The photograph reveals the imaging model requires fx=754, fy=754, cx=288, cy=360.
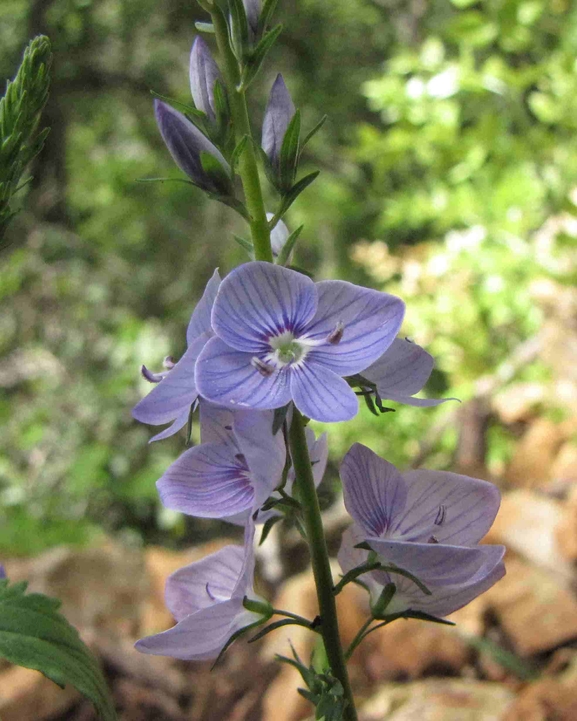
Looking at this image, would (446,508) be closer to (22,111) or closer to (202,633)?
(202,633)

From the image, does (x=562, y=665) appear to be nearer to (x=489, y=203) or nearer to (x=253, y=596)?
(x=253, y=596)

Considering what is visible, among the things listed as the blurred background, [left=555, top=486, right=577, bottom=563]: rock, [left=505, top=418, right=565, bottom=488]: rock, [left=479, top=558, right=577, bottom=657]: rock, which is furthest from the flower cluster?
[left=505, top=418, right=565, bottom=488]: rock

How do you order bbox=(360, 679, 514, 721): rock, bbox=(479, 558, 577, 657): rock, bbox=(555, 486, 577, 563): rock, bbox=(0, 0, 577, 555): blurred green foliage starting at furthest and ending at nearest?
1. bbox=(0, 0, 577, 555): blurred green foliage
2. bbox=(555, 486, 577, 563): rock
3. bbox=(479, 558, 577, 657): rock
4. bbox=(360, 679, 514, 721): rock

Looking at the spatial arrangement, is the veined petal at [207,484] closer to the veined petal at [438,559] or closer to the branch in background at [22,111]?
→ the veined petal at [438,559]

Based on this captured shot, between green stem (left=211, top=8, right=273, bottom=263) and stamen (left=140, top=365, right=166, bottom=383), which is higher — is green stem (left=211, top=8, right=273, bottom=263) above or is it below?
above

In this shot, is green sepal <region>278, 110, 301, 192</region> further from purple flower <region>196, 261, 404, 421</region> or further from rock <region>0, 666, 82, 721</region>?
rock <region>0, 666, 82, 721</region>

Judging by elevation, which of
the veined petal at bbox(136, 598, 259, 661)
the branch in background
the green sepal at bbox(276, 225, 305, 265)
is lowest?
the veined petal at bbox(136, 598, 259, 661)

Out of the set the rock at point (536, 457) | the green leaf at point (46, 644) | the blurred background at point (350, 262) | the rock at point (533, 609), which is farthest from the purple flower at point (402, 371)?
the rock at point (536, 457)

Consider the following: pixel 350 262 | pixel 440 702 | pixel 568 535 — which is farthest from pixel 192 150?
pixel 350 262

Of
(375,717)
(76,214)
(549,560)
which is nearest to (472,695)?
(375,717)
